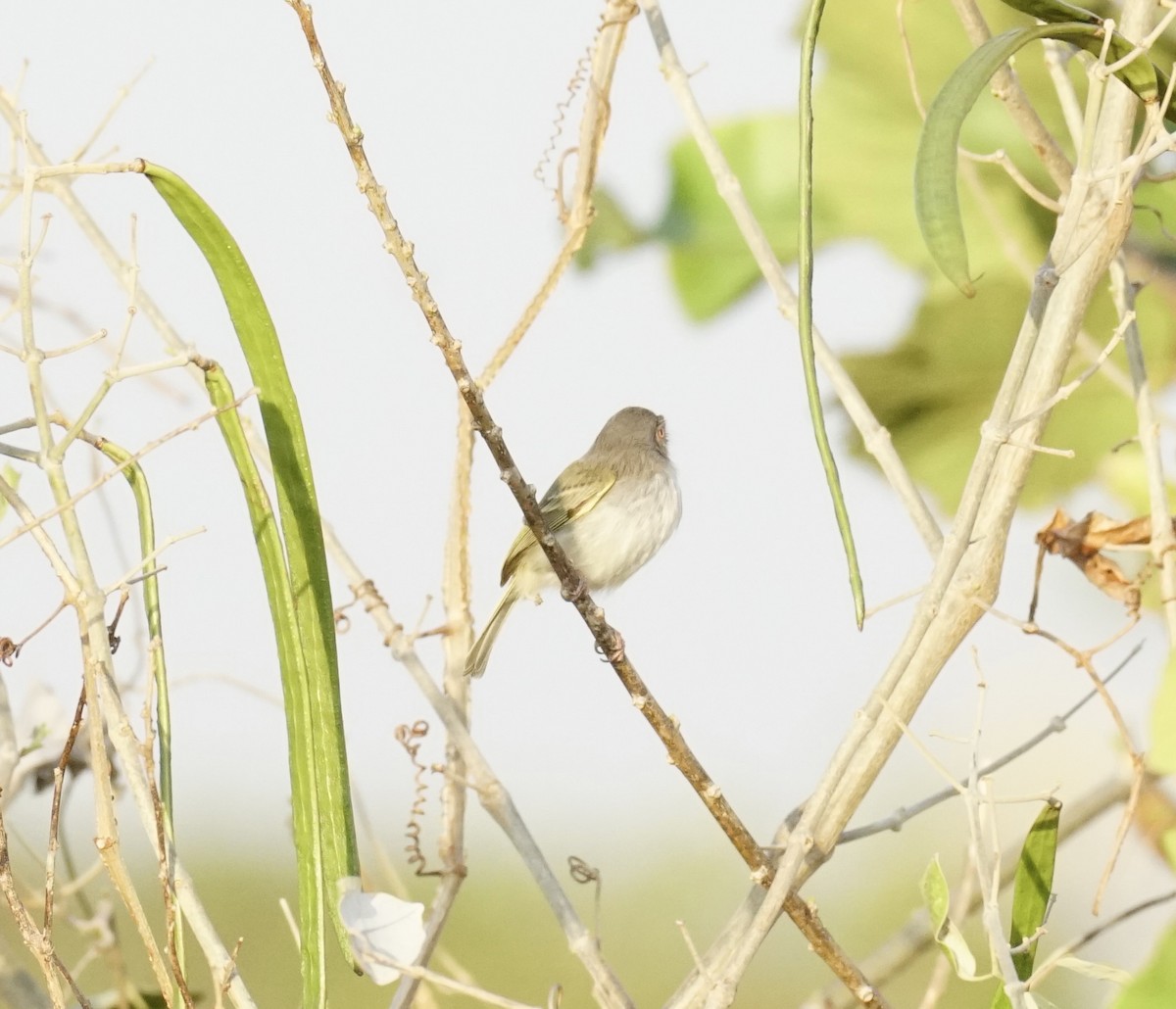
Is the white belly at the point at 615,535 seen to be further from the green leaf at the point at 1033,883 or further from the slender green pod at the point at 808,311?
the slender green pod at the point at 808,311

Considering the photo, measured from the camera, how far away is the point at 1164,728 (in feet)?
3.37

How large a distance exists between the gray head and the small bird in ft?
0.06

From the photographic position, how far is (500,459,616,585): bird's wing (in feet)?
11.0

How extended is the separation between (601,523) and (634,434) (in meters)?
0.35

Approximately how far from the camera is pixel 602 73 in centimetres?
178

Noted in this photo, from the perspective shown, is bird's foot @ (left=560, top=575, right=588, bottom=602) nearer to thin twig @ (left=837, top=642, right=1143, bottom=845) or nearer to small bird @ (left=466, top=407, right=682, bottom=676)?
thin twig @ (left=837, top=642, right=1143, bottom=845)

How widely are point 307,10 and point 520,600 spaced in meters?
2.60

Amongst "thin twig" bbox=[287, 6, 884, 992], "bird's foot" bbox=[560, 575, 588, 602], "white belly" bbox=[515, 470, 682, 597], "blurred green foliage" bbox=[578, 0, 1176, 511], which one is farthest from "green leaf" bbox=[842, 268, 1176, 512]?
"thin twig" bbox=[287, 6, 884, 992]

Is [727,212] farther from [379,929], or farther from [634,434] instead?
[379,929]

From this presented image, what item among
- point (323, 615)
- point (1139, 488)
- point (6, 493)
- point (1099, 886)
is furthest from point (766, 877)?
point (1139, 488)

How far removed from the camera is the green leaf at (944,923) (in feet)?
3.82

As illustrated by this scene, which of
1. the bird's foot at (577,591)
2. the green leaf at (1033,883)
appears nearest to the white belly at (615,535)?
the bird's foot at (577,591)

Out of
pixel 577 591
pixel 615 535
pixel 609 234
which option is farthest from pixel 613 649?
pixel 615 535

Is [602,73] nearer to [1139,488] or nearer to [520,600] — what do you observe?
[1139,488]
